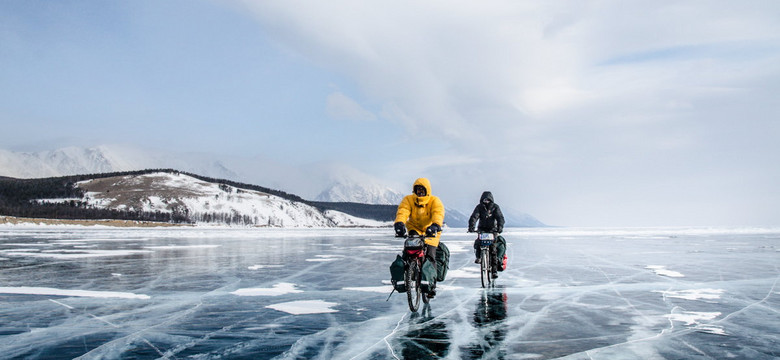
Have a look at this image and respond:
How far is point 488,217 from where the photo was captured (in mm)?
12711

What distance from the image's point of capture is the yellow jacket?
30.4 ft

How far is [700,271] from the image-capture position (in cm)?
1627

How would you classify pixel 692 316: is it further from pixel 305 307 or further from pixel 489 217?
pixel 305 307

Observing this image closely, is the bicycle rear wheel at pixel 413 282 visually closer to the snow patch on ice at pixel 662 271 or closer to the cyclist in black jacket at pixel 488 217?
the cyclist in black jacket at pixel 488 217

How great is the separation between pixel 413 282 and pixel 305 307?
2174 millimetres

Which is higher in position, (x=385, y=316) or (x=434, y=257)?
(x=434, y=257)

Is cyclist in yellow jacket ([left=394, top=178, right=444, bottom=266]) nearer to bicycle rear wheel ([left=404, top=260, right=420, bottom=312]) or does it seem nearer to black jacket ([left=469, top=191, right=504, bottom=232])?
bicycle rear wheel ([left=404, top=260, right=420, bottom=312])

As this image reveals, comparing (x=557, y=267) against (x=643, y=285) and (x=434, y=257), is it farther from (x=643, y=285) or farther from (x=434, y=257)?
(x=434, y=257)

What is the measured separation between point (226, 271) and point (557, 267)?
1192 cm

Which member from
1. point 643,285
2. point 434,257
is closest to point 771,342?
point 434,257

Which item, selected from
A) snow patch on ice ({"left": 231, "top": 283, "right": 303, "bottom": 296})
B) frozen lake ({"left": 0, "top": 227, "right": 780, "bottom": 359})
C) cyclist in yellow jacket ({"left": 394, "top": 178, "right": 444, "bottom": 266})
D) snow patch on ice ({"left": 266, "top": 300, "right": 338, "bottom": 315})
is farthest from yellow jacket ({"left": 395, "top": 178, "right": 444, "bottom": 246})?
snow patch on ice ({"left": 231, "top": 283, "right": 303, "bottom": 296})

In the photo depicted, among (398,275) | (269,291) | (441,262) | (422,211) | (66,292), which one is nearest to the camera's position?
(398,275)

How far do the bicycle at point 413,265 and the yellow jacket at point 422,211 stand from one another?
37cm

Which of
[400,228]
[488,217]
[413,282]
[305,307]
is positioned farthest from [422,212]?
[488,217]
